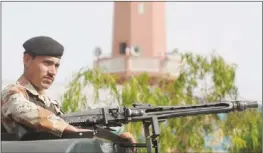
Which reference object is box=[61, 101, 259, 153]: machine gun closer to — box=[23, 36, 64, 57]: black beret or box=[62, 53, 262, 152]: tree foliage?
box=[23, 36, 64, 57]: black beret

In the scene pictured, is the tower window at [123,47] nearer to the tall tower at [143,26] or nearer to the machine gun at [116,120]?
the tall tower at [143,26]

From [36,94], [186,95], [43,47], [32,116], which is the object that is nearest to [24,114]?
[32,116]

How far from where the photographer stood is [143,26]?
30531mm

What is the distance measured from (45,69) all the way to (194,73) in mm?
8711

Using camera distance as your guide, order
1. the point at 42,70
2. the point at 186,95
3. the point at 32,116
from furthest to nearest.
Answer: the point at 186,95 < the point at 42,70 < the point at 32,116

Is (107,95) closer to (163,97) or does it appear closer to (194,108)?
(163,97)

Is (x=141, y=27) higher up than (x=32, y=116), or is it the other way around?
(x=141, y=27)

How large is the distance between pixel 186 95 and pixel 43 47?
8.65m

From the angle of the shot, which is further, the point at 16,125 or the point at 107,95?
the point at 107,95

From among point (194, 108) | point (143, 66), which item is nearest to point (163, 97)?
point (194, 108)

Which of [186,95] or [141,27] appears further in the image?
[141,27]

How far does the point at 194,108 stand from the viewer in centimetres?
288

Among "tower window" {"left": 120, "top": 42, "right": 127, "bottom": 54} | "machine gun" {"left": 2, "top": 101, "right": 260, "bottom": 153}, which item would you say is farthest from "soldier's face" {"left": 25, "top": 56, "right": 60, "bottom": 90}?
"tower window" {"left": 120, "top": 42, "right": 127, "bottom": 54}

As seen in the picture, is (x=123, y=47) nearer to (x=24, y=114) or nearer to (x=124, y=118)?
(x=124, y=118)
